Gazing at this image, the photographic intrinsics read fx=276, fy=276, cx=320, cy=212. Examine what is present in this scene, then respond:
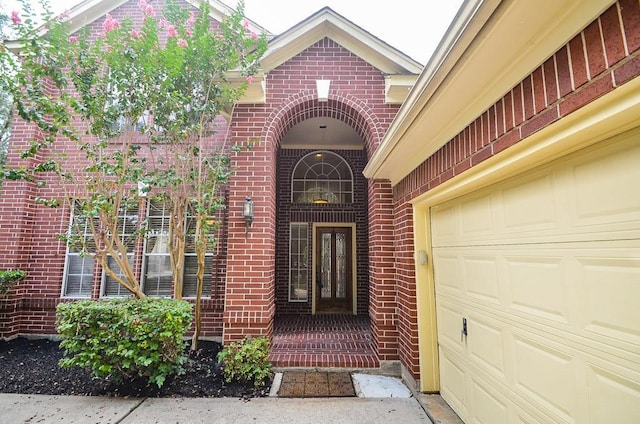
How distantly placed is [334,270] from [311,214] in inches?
62.0

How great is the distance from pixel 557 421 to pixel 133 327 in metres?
3.80

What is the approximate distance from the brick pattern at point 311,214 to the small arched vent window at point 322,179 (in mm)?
146

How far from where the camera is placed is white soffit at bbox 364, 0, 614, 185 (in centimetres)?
126

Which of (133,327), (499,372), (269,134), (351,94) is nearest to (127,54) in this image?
(269,134)

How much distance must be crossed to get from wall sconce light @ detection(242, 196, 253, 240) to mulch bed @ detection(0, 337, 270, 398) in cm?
187

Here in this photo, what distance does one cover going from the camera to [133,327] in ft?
10.2

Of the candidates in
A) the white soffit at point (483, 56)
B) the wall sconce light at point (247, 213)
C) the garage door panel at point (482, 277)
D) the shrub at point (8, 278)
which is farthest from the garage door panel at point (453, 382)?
the shrub at point (8, 278)

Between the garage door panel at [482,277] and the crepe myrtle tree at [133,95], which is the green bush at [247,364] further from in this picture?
the garage door panel at [482,277]

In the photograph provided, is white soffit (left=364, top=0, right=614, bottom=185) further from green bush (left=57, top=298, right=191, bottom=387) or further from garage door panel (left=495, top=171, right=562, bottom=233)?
green bush (left=57, top=298, right=191, bottom=387)

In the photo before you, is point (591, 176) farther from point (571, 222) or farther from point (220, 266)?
point (220, 266)

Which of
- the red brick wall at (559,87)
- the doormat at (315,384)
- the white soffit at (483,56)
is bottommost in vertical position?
the doormat at (315,384)

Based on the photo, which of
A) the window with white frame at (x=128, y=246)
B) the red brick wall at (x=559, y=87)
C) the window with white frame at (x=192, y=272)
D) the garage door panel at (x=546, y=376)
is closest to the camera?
the red brick wall at (x=559, y=87)

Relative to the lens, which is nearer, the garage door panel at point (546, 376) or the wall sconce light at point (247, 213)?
the garage door panel at point (546, 376)

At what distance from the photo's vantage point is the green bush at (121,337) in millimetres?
3111
